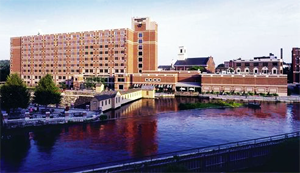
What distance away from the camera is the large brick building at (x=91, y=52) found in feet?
289

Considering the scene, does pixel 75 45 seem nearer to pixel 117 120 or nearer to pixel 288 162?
pixel 117 120

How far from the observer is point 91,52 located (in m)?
92.2

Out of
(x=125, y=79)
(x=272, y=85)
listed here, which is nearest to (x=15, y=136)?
(x=125, y=79)

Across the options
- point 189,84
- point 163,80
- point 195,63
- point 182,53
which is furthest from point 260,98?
point 182,53

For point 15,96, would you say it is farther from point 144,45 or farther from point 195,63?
point 195,63

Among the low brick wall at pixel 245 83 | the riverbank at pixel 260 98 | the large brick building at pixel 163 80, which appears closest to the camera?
the riverbank at pixel 260 98

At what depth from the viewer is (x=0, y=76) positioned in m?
103

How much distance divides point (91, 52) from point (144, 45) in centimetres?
1882

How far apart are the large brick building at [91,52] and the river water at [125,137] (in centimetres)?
5089

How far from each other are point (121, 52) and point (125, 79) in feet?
39.2

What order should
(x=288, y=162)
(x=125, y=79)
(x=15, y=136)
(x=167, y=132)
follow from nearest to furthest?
1. (x=288, y=162)
2. (x=15, y=136)
3. (x=167, y=132)
4. (x=125, y=79)

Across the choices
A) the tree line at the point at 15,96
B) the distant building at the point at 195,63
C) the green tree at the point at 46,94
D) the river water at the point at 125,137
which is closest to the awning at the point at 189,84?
the distant building at the point at 195,63

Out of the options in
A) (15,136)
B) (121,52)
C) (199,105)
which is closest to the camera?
(15,136)

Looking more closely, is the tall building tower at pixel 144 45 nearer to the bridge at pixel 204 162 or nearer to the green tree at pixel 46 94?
the green tree at pixel 46 94
